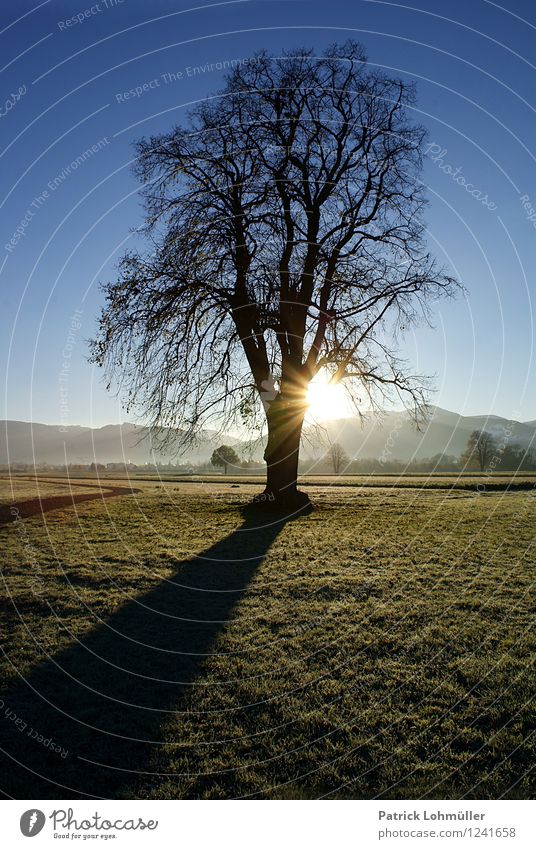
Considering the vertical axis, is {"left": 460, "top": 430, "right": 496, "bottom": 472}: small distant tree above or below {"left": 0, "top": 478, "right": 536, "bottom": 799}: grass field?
above

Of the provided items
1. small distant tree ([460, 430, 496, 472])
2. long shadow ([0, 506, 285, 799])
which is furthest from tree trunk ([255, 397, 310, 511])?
small distant tree ([460, 430, 496, 472])

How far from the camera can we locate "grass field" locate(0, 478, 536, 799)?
5215mm

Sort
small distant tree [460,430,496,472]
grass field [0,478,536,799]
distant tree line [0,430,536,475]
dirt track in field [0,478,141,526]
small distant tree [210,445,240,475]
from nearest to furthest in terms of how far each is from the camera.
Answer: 1. grass field [0,478,536,799]
2. dirt track in field [0,478,141,526]
3. small distant tree [210,445,240,475]
4. distant tree line [0,430,536,475]
5. small distant tree [460,430,496,472]

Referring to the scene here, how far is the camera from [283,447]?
74.4 ft

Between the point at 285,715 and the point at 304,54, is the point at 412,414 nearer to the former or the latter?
the point at 304,54

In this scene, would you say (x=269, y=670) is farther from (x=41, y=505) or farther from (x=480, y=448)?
(x=480, y=448)

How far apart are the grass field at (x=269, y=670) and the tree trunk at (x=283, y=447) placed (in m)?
6.77

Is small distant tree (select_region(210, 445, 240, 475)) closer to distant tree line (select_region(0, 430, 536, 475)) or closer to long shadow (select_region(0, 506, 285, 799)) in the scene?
distant tree line (select_region(0, 430, 536, 475))

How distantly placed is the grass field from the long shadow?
0.02 meters

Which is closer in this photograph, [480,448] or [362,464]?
[480,448]

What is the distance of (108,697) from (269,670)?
2.14 m

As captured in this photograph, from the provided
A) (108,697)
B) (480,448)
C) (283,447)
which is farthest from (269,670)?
(480,448)

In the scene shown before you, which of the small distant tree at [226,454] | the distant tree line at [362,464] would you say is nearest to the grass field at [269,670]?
the small distant tree at [226,454]

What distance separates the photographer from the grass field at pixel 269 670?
17.1 feet
